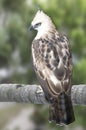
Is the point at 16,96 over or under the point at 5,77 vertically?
over

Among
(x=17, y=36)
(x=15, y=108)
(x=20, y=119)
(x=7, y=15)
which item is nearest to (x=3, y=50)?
(x=17, y=36)

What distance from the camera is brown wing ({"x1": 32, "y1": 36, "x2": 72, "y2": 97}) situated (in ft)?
5.11

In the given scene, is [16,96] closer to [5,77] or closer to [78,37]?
[78,37]

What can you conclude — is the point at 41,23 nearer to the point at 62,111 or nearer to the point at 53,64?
the point at 53,64

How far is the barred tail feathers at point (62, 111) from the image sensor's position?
1506 mm

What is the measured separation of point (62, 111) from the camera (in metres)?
1.52

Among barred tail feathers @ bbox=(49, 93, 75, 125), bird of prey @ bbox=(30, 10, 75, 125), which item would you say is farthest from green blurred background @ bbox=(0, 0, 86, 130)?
barred tail feathers @ bbox=(49, 93, 75, 125)

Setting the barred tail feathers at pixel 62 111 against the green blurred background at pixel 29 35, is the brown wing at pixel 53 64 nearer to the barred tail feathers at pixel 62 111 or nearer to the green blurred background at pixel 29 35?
the barred tail feathers at pixel 62 111

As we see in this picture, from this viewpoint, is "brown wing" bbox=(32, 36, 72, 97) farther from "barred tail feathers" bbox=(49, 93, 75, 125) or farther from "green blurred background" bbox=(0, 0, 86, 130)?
"green blurred background" bbox=(0, 0, 86, 130)

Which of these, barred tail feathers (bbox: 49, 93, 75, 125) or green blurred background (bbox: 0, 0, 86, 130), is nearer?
barred tail feathers (bbox: 49, 93, 75, 125)

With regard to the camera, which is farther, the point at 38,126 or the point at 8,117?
the point at 8,117

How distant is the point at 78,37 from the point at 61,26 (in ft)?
1.24

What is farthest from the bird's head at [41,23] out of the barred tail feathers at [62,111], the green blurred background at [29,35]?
the green blurred background at [29,35]

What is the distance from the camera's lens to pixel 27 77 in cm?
628
